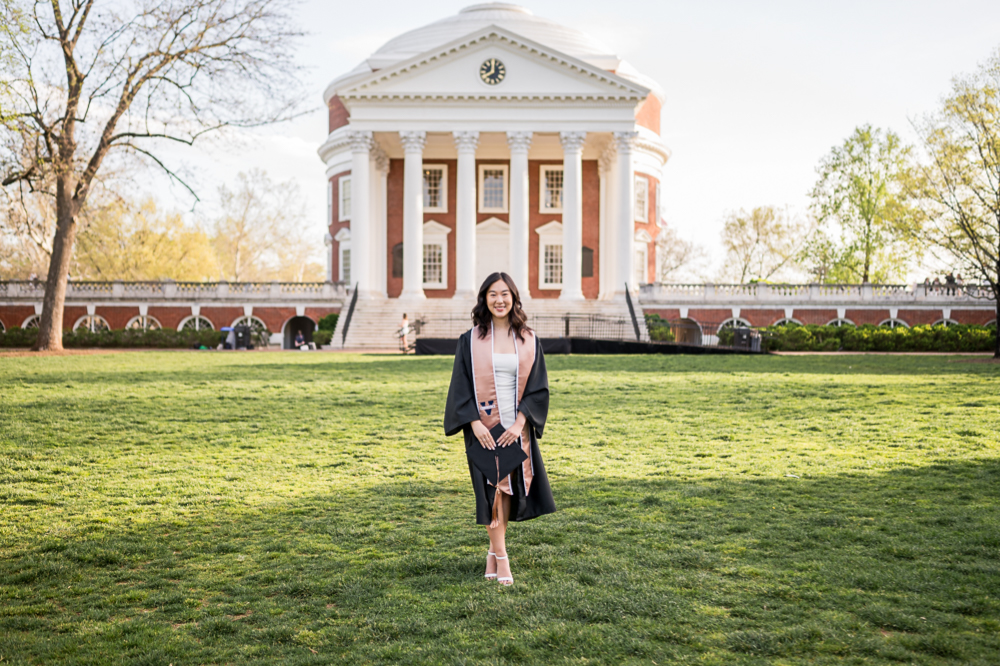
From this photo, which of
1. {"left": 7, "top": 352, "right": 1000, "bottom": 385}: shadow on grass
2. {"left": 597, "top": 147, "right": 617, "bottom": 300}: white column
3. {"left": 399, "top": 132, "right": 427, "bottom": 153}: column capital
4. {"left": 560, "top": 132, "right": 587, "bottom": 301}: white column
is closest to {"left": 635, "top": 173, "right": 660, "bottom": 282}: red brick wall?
{"left": 597, "top": 147, "right": 617, "bottom": 300}: white column

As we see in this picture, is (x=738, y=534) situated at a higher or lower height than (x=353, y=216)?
lower

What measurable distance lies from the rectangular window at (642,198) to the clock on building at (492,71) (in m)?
14.3

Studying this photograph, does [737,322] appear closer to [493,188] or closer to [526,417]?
[493,188]

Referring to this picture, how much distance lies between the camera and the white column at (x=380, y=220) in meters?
43.4

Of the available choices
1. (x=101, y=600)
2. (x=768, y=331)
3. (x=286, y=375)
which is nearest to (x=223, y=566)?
(x=101, y=600)

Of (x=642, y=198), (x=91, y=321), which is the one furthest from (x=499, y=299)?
(x=642, y=198)

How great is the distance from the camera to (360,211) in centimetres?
4088

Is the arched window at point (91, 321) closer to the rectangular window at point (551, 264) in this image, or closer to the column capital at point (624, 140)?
the rectangular window at point (551, 264)

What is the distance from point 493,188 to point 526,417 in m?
41.9

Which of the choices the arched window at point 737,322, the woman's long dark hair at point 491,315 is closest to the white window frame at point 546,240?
the arched window at point 737,322

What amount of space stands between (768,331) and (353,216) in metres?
21.2

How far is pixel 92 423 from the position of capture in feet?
37.1

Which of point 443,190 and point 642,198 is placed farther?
point 642,198

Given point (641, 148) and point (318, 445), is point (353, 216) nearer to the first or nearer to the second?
point (641, 148)
